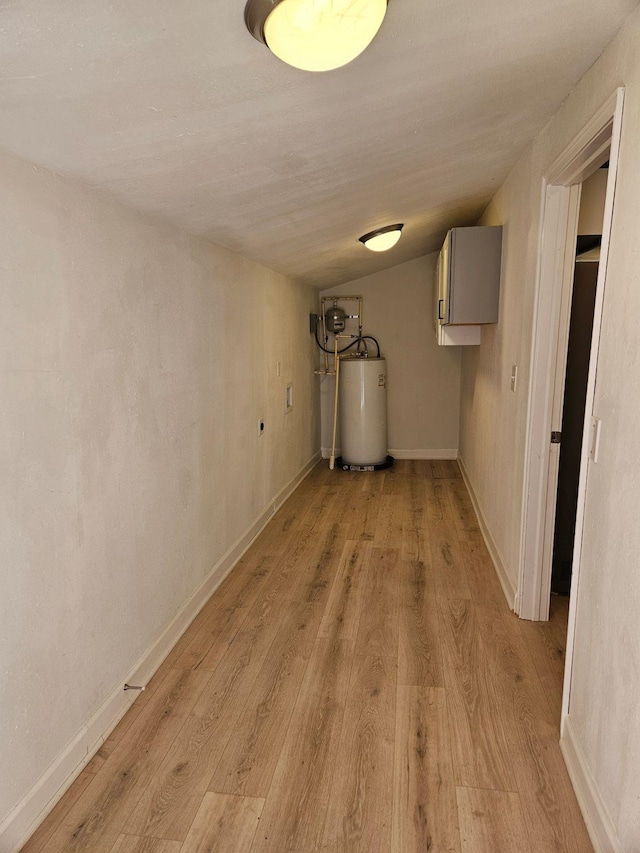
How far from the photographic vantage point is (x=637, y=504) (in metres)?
1.34

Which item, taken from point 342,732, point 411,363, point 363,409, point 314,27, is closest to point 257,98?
point 314,27

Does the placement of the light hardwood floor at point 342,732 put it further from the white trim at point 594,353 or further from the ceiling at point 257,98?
the ceiling at point 257,98

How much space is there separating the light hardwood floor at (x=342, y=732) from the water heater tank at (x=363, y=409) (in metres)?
2.41

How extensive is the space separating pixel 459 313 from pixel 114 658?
8.79 ft

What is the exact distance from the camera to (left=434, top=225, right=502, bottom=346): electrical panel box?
3.44 meters

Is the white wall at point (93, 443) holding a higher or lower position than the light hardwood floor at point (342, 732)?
higher

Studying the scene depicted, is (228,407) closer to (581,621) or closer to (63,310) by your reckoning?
(63,310)

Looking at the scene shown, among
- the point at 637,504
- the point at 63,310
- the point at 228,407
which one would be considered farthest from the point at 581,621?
the point at 228,407

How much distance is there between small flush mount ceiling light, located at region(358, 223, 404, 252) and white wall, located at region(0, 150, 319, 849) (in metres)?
1.03

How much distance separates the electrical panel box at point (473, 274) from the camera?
3.44 metres

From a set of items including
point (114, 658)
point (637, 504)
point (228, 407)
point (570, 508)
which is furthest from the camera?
point (228, 407)

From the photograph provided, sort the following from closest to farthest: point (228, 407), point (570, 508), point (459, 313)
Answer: point (570, 508)
point (228, 407)
point (459, 313)

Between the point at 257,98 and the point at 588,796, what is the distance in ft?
6.79

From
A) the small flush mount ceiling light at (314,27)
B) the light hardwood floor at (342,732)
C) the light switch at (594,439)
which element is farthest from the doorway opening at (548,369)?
the small flush mount ceiling light at (314,27)
